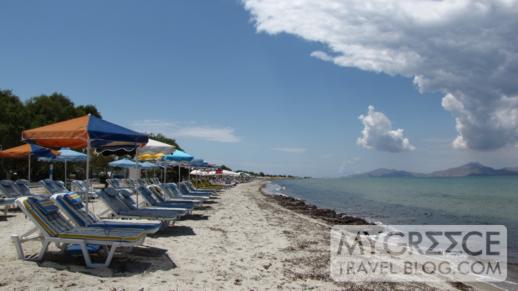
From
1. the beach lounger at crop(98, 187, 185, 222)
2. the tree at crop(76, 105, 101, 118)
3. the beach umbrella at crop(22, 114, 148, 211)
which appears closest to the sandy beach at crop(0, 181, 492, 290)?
the beach lounger at crop(98, 187, 185, 222)

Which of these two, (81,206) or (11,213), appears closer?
(81,206)

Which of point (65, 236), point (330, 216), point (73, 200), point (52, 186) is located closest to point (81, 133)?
point (73, 200)

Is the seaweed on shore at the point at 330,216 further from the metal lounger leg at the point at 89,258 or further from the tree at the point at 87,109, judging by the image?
the tree at the point at 87,109

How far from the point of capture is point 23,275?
5820 millimetres

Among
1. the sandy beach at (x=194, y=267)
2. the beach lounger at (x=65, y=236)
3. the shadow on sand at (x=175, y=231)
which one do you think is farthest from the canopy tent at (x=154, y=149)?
the beach lounger at (x=65, y=236)

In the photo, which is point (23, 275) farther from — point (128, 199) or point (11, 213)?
point (11, 213)

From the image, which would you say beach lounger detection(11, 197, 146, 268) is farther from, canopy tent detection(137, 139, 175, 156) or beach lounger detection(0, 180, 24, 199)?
beach lounger detection(0, 180, 24, 199)

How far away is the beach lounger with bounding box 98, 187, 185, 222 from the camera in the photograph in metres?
9.80

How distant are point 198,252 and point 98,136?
265cm

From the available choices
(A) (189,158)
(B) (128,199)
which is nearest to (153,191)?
(B) (128,199)

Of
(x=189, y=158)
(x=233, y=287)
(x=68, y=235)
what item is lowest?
(x=233, y=287)

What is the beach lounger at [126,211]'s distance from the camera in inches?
386

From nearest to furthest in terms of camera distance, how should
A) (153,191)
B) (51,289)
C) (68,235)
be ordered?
1. (51,289)
2. (68,235)
3. (153,191)

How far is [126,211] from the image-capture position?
32.9ft
